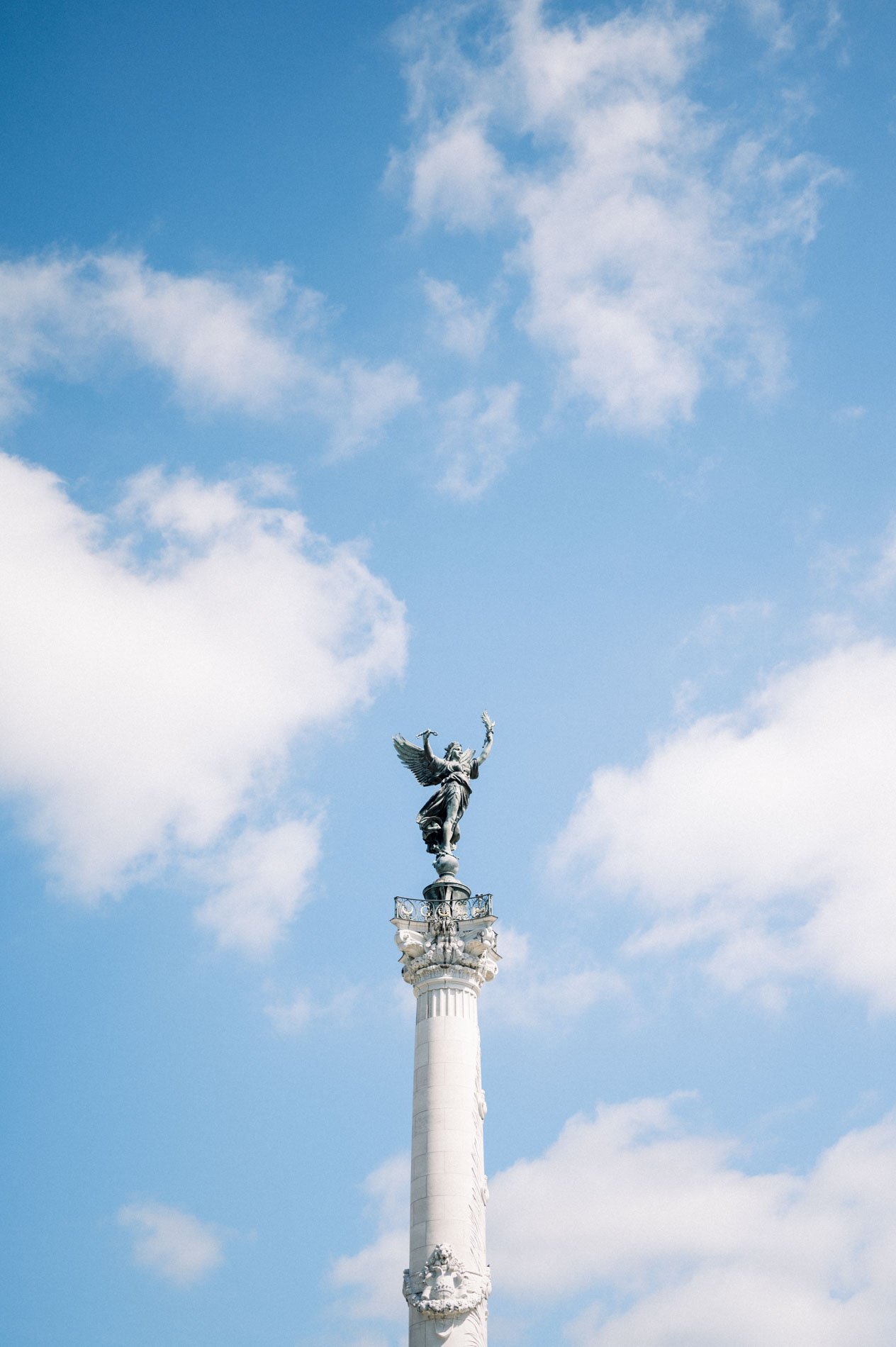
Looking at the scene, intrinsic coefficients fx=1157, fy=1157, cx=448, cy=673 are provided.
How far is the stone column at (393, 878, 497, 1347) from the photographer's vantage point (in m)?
35.6

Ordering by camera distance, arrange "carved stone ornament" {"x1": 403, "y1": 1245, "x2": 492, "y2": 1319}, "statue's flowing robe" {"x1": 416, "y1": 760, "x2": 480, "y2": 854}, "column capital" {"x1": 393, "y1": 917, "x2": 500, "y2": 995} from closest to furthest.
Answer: "carved stone ornament" {"x1": 403, "y1": 1245, "x2": 492, "y2": 1319}
"column capital" {"x1": 393, "y1": 917, "x2": 500, "y2": 995}
"statue's flowing robe" {"x1": 416, "y1": 760, "x2": 480, "y2": 854}

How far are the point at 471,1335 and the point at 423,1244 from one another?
2.95m

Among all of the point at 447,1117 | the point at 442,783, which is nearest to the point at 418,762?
the point at 442,783

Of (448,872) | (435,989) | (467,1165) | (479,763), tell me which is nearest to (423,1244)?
(467,1165)

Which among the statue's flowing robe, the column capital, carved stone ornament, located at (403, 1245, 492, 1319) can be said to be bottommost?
carved stone ornament, located at (403, 1245, 492, 1319)

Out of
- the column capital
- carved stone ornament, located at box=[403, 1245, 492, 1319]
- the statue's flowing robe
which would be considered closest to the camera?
carved stone ornament, located at box=[403, 1245, 492, 1319]

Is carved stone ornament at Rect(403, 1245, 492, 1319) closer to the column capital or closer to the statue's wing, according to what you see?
the column capital

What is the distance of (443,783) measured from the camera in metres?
47.1

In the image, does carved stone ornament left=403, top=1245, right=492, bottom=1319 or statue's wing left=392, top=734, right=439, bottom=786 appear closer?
carved stone ornament left=403, top=1245, right=492, bottom=1319

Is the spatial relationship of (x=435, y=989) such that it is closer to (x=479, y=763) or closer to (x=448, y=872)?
(x=448, y=872)

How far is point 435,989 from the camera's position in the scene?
135 feet

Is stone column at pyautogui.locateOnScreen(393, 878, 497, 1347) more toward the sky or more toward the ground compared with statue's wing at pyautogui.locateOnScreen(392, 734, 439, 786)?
more toward the ground

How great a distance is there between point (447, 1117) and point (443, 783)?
1338 centimetres

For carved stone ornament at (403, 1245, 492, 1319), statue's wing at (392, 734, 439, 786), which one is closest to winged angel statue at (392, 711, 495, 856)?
statue's wing at (392, 734, 439, 786)
